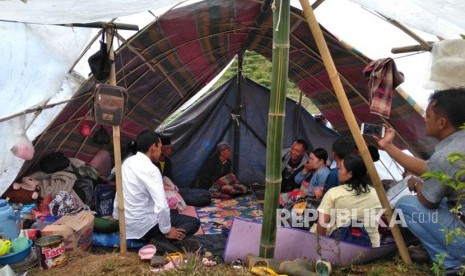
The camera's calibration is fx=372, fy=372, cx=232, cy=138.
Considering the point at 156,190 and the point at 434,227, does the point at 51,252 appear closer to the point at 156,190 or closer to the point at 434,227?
the point at 156,190

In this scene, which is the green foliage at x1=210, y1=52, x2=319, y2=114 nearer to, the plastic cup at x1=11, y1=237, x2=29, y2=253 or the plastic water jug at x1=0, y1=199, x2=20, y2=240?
the plastic water jug at x1=0, y1=199, x2=20, y2=240

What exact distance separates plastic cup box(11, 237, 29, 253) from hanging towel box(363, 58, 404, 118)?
11.1 feet

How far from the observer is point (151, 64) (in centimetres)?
556

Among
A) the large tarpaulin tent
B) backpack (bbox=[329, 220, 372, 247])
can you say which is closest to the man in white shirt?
the large tarpaulin tent

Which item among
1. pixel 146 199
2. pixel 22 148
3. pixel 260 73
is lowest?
pixel 146 199

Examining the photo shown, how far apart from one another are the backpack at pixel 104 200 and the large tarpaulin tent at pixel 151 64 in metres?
1.06

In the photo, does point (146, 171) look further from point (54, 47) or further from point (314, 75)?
point (314, 75)

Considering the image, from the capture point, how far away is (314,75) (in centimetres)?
633

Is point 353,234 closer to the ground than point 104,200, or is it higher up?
closer to the ground

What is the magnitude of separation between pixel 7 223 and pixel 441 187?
3.92 metres

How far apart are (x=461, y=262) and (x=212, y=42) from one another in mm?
4199

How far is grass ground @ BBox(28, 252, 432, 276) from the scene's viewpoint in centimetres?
278

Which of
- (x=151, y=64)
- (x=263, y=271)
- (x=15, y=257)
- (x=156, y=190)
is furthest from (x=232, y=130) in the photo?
(x=263, y=271)

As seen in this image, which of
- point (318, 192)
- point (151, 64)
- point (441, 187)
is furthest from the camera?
point (151, 64)
